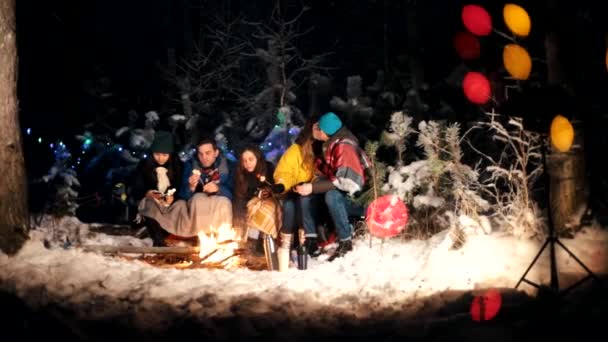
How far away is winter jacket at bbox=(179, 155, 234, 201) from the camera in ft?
25.1

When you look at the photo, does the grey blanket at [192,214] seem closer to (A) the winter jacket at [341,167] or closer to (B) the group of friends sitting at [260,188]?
(B) the group of friends sitting at [260,188]

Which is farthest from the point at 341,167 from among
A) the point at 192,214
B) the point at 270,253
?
the point at 192,214

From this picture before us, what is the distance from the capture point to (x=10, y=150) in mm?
5797

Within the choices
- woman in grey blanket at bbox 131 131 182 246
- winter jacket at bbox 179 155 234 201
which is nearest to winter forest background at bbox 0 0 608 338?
woman in grey blanket at bbox 131 131 182 246

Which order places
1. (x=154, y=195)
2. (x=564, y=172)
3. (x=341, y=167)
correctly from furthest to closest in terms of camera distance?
(x=154, y=195), (x=341, y=167), (x=564, y=172)

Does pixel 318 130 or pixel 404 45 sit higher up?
pixel 404 45

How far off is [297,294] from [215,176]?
312 cm

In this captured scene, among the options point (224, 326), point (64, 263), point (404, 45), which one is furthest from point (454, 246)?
point (404, 45)

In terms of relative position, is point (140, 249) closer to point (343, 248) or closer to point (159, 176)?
point (159, 176)

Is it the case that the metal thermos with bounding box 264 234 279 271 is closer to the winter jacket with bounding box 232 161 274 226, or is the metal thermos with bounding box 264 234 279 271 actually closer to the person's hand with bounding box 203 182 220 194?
the winter jacket with bounding box 232 161 274 226

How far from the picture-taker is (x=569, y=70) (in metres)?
5.28

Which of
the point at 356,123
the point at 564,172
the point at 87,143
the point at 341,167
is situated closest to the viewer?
the point at 564,172

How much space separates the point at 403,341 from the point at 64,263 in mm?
3336

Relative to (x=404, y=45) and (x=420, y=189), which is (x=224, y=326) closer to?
(x=420, y=189)
